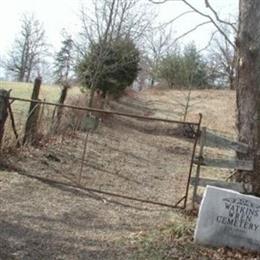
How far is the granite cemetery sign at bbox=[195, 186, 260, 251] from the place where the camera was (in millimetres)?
7375

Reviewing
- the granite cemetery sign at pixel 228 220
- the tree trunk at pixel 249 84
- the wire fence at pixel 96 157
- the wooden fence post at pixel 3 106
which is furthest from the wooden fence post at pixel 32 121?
the granite cemetery sign at pixel 228 220

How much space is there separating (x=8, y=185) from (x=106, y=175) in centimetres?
325

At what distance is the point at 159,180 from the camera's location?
13.2 m

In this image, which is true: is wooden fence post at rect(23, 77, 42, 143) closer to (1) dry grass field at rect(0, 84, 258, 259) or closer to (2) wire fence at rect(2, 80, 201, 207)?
(2) wire fence at rect(2, 80, 201, 207)

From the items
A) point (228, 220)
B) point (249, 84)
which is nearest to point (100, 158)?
point (249, 84)

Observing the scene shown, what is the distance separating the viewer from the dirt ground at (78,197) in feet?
22.5

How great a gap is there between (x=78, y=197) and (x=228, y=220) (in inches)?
127

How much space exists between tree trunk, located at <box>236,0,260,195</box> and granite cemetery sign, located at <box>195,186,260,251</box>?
203cm

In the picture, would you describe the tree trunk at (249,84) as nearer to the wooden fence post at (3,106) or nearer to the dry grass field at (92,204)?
the dry grass field at (92,204)

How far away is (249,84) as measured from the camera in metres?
9.30

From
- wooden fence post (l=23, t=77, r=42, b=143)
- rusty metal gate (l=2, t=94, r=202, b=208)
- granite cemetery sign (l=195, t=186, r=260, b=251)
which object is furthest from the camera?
wooden fence post (l=23, t=77, r=42, b=143)

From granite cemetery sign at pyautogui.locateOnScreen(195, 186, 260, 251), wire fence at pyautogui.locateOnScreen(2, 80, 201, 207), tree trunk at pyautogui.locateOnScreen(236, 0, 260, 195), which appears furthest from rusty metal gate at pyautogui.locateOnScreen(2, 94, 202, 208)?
granite cemetery sign at pyautogui.locateOnScreen(195, 186, 260, 251)

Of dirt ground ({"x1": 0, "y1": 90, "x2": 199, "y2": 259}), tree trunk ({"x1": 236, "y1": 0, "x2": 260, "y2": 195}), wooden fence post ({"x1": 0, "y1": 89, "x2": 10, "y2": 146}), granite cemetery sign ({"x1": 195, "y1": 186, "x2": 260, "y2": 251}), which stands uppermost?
tree trunk ({"x1": 236, "y1": 0, "x2": 260, "y2": 195})

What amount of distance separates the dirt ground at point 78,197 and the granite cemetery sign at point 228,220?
3.61 ft
